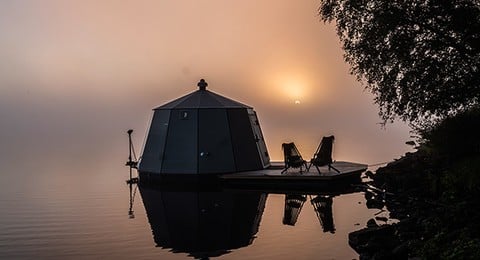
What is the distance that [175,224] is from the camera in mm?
14383

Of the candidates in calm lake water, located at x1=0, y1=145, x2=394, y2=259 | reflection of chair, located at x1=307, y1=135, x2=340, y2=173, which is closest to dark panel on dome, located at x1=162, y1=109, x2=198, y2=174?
calm lake water, located at x1=0, y1=145, x2=394, y2=259

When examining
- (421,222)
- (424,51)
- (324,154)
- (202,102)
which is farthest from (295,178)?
(421,222)

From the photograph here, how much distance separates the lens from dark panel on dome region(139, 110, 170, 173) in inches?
928

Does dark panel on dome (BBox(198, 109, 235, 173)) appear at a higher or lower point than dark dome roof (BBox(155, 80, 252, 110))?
lower

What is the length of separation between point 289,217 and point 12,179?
1865 centimetres

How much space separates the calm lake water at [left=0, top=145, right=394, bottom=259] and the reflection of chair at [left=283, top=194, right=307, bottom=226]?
0.11ft

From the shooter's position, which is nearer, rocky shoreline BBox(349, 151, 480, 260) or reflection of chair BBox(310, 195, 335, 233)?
rocky shoreline BBox(349, 151, 480, 260)

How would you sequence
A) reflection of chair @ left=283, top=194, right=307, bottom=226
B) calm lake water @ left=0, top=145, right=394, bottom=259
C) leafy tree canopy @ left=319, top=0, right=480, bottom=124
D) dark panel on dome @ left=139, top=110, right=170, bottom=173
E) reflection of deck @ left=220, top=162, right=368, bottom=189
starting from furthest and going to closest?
dark panel on dome @ left=139, top=110, right=170, bottom=173 → reflection of deck @ left=220, top=162, right=368, bottom=189 → reflection of chair @ left=283, top=194, right=307, bottom=226 → leafy tree canopy @ left=319, top=0, right=480, bottom=124 → calm lake water @ left=0, top=145, right=394, bottom=259

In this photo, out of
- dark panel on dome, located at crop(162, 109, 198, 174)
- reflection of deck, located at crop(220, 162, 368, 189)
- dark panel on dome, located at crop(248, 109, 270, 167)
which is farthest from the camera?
dark panel on dome, located at crop(248, 109, 270, 167)

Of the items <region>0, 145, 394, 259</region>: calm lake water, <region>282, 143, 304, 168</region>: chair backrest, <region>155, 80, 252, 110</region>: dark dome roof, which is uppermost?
<region>155, 80, 252, 110</region>: dark dome roof

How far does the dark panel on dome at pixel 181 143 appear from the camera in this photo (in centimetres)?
2275

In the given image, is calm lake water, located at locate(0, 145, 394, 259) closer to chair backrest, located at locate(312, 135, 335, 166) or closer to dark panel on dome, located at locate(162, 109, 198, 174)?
dark panel on dome, located at locate(162, 109, 198, 174)

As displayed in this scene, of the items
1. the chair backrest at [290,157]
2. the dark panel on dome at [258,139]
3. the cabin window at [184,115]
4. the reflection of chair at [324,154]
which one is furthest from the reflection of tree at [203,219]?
the dark panel on dome at [258,139]

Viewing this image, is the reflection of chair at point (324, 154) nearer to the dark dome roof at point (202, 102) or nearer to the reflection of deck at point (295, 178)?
the reflection of deck at point (295, 178)
